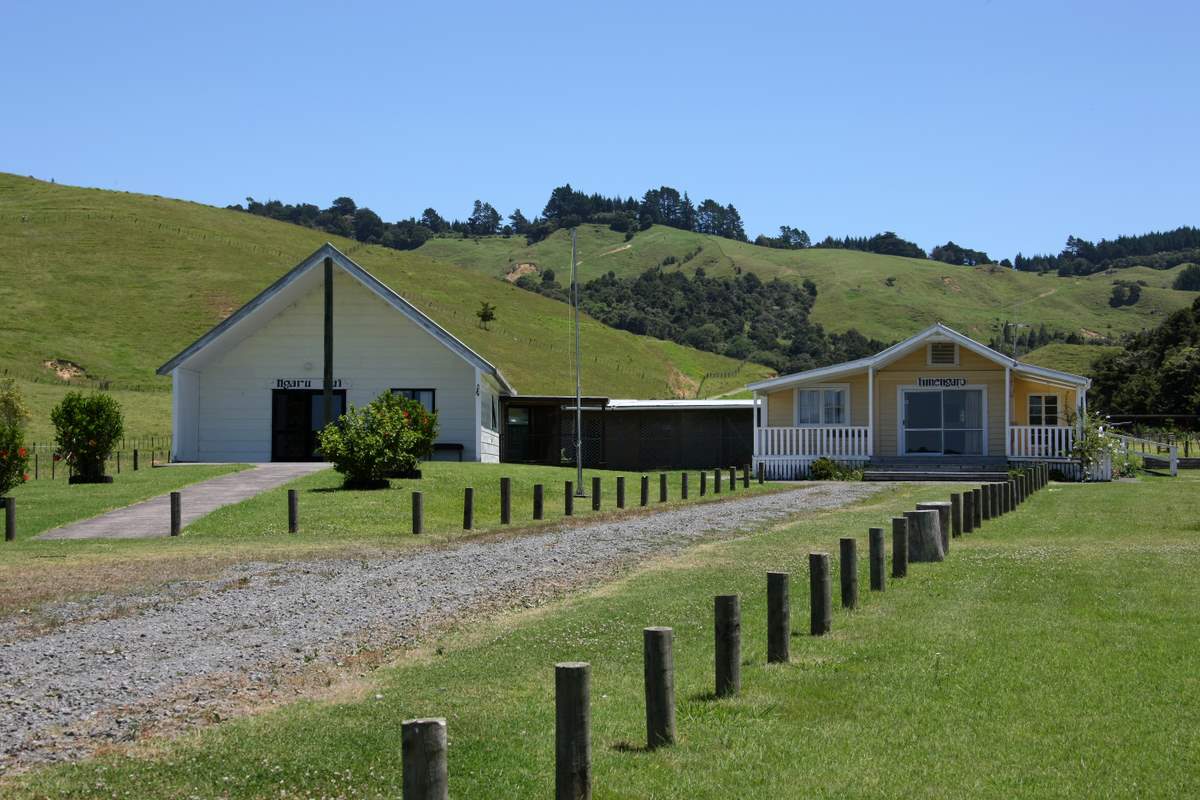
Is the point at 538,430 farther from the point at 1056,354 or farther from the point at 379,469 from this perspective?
the point at 1056,354

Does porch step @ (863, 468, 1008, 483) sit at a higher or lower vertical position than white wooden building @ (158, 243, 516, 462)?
lower

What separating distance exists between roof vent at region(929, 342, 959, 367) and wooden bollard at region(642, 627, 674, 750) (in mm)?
34060

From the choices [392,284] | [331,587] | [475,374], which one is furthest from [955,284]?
[331,587]

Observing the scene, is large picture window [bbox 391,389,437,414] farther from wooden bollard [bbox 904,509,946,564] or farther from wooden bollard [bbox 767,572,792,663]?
wooden bollard [bbox 767,572,792,663]

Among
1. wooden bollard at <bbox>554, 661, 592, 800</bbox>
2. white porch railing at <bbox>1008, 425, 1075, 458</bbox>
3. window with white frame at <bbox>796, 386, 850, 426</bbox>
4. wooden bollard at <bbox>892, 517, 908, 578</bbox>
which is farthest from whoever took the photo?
window with white frame at <bbox>796, 386, 850, 426</bbox>

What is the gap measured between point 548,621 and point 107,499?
17.0 metres

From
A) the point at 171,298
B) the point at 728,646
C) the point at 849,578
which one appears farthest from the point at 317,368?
the point at 171,298

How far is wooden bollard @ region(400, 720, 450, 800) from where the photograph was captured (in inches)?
191

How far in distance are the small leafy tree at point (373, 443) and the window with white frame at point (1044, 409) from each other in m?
21.6

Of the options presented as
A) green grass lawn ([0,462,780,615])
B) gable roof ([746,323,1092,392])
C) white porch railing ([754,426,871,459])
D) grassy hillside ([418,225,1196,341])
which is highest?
grassy hillside ([418,225,1196,341])

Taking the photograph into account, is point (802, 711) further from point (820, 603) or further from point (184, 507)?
point (184, 507)

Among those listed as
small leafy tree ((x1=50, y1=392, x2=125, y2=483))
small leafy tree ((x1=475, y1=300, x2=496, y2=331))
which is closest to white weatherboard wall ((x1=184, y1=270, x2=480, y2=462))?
small leafy tree ((x1=50, y1=392, x2=125, y2=483))

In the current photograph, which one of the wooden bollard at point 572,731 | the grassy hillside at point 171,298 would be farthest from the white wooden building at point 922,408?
the wooden bollard at point 572,731

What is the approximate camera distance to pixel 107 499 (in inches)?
995
